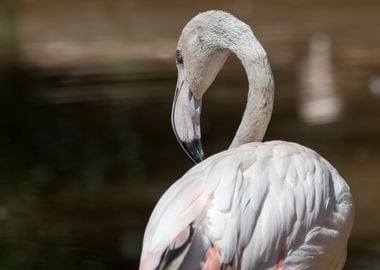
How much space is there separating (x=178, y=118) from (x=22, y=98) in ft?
16.3

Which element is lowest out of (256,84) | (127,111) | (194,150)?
(127,111)

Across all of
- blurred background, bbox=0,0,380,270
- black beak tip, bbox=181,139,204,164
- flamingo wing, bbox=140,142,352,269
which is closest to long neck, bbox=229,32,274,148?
black beak tip, bbox=181,139,204,164

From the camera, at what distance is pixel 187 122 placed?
3.84m

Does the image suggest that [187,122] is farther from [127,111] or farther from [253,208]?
[127,111]

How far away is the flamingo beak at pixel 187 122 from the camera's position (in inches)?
150

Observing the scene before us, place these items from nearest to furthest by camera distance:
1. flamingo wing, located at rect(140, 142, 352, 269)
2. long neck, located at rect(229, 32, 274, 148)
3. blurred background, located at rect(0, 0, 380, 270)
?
flamingo wing, located at rect(140, 142, 352, 269) → long neck, located at rect(229, 32, 274, 148) → blurred background, located at rect(0, 0, 380, 270)

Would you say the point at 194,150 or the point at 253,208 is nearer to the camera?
the point at 253,208

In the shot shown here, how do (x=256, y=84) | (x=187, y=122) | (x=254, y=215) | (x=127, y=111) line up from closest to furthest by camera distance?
(x=254, y=215) < (x=256, y=84) < (x=187, y=122) < (x=127, y=111)

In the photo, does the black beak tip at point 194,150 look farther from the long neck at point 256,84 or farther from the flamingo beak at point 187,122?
the long neck at point 256,84

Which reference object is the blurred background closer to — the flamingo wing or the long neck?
the long neck

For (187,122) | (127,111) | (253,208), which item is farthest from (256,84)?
(127,111)

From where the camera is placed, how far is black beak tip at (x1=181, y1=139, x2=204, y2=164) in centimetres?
379

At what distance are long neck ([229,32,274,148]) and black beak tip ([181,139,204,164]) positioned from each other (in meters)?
0.18

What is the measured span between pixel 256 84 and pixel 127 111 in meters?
4.43
